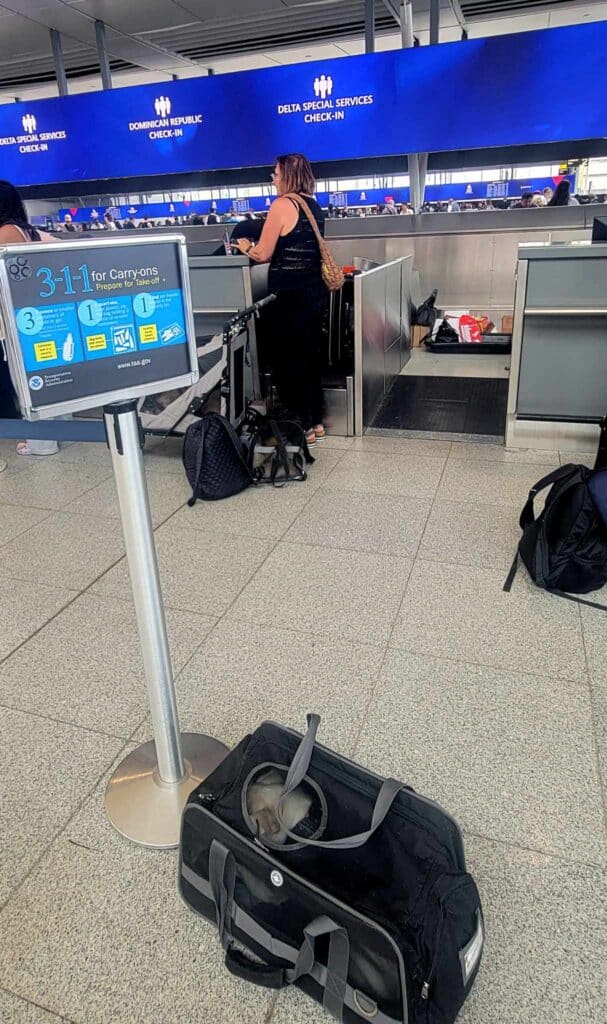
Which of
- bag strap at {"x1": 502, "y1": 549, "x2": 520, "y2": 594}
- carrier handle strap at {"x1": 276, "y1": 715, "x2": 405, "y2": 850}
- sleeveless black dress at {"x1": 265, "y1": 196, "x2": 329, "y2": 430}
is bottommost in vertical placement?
bag strap at {"x1": 502, "y1": 549, "x2": 520, "y2": 594}

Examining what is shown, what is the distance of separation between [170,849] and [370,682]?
0.76 metres

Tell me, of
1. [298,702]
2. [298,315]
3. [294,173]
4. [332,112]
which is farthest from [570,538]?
[332,112]

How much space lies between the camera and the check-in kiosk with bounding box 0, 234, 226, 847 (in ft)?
3.33

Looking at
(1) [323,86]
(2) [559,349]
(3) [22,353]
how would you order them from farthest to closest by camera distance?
(1) [323,86]
(2) [559,349]
(3) [22,353]

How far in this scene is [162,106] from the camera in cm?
620

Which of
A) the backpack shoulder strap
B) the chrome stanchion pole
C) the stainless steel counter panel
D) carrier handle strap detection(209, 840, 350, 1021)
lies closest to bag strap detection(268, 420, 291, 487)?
the stainless steel counter panel

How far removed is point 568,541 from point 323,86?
5.17 meters

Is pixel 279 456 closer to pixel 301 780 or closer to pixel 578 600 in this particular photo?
pixel 578 600

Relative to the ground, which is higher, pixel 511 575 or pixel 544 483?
pixel 544 483

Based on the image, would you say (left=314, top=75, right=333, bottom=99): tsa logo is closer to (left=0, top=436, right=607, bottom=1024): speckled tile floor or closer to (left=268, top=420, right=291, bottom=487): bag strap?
(left=268, top=420, right=291, bottom=487): bag strap

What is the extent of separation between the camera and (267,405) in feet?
14.1

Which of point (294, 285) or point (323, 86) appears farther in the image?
point (323, 86)

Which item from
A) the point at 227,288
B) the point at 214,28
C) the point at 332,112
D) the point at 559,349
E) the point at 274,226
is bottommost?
the point at 559,349

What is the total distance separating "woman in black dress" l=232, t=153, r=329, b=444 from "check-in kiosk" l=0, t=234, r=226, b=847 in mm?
2468
